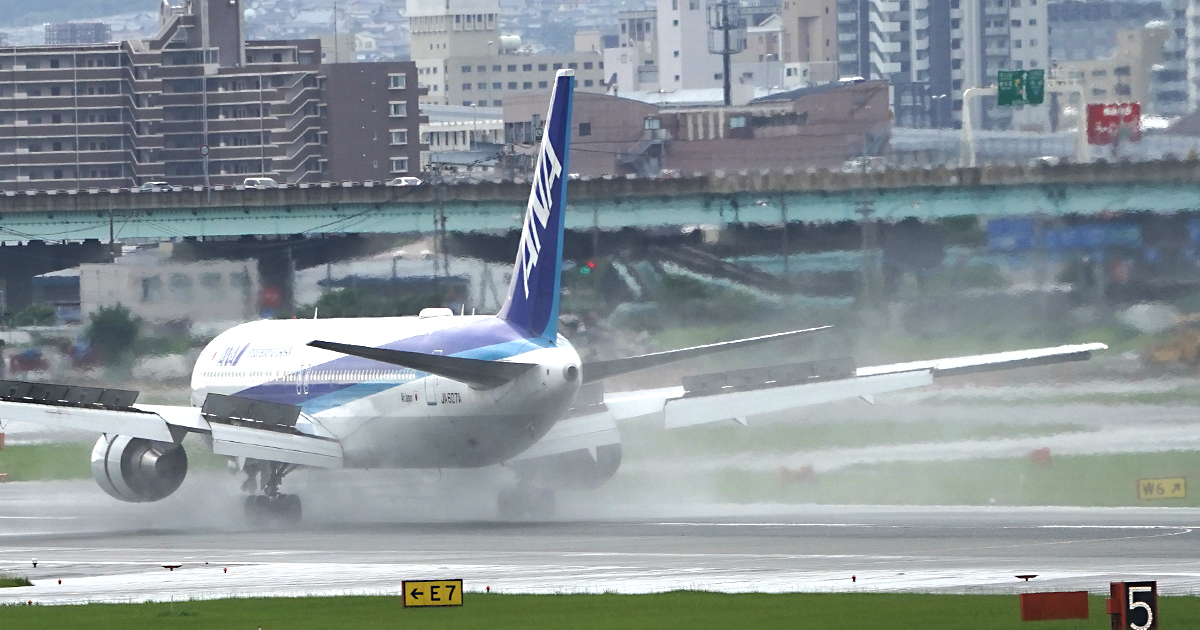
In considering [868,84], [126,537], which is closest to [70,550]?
[126,537]

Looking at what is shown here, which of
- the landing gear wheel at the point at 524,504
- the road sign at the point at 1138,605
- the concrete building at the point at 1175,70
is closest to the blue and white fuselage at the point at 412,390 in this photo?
the landing gear wheel at the point at 524,504

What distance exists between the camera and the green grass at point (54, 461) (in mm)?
53438

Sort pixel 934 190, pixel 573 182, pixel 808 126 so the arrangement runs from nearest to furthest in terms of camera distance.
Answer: pixel 934 190, pixel 573 182, pixel 808 126

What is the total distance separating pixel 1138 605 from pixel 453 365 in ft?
62.1

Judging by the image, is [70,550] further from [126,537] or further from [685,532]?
[685,532]

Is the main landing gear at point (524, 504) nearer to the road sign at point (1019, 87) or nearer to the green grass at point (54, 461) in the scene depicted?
the green grass at point (54, 461)

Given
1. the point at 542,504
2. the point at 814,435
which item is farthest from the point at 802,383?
the point at 542,504

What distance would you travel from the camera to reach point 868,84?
142 metres

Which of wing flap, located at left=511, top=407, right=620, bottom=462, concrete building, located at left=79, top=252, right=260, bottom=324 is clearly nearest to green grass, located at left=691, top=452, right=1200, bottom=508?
wing flap, located at left=511, top=407, right=620, bottom=462

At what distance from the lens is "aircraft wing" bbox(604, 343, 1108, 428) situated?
135 feet

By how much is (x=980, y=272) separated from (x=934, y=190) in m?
13.9

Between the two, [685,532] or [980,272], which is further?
[980,272]

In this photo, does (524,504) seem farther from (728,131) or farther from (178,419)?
(728,131)

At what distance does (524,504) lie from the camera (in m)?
41.8
